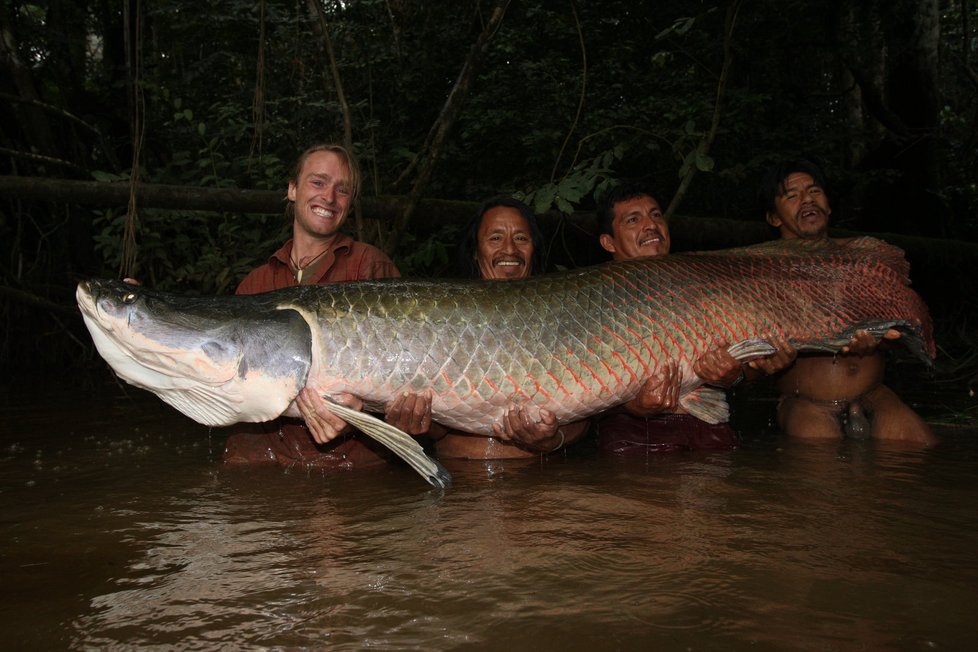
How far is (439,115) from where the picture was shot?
682 cm

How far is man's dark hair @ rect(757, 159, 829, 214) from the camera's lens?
475 centimetres

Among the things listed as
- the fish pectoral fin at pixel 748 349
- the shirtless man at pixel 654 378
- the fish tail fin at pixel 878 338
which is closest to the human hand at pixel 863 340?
the fish tail fin at pixel 878 338

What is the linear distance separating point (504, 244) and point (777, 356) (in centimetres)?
146

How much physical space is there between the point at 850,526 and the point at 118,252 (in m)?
6.46

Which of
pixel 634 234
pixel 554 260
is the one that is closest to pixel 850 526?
pixel 634 234

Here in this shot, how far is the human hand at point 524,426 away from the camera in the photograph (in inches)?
129

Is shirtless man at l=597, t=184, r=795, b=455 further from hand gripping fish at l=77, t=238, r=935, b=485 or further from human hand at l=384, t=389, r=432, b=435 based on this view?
human hand at l=384, t=389, r=432, b=435

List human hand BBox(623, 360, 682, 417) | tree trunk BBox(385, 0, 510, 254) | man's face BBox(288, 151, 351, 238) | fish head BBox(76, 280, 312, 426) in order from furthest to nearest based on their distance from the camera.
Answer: tree trunk BBox(385, 0, 510, 254)
man's face BBox(288, 151, 351, 238)
human hand BBox(623, 360, 682, 417)
fish head BBox(76, 280, 312, 426)

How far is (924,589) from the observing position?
6.34 feet

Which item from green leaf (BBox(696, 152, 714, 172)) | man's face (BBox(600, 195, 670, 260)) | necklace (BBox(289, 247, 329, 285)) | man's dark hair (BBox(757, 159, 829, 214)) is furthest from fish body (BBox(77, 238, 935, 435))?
green leaf (BBox(696, 152, 714, 172))

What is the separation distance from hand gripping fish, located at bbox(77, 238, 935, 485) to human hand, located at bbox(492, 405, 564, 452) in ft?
0.13

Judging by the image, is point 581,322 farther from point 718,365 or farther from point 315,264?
point 315,264

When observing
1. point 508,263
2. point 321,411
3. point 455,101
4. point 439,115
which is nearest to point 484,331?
point 321,411

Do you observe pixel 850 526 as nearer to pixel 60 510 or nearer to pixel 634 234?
pixel 634 234
